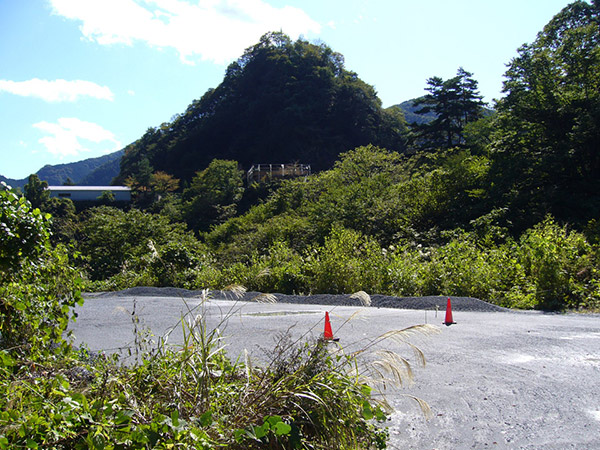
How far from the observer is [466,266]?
11898 millimetres

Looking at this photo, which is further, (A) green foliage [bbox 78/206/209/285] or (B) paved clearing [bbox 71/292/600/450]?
(A) green foliage [bbox 78/206/209/285]

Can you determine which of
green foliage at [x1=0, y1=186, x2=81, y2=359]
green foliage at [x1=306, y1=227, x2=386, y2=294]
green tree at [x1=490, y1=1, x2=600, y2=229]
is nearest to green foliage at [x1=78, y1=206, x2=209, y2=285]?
green foliage at [x1=306, y1=227, x2=386, y2=294]

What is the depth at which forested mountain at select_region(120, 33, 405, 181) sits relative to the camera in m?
73.9

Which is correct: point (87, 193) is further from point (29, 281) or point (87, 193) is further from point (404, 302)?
point (29, 281)

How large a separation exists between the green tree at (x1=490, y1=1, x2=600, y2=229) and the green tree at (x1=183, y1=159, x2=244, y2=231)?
3352 centimetres

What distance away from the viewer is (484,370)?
17.7 feet

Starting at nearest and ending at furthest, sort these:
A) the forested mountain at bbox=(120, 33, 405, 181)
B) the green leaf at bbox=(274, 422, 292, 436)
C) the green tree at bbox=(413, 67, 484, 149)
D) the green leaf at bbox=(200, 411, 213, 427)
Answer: the green leaf at bbox=(200, 411, 213, 427), the green leaf at bbox=(274, 422, 292, 436), the green tree at bbox=(413, 67, 484, 149), the forested mountain at bbox=(120, 33, 405, 181)

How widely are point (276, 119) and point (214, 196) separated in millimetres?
29839

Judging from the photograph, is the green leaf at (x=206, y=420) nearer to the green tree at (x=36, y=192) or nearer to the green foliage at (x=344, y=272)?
the green foliage at (x=344, y=272)

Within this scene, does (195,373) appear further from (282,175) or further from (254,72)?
(254,72)

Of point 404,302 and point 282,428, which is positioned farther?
point 404,302

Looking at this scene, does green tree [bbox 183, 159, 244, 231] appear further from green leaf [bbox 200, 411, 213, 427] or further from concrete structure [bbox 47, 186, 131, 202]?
green leaf [bbox 200, 411, 213, 427]

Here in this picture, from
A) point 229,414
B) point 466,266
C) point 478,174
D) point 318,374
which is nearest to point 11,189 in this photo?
point 229,414

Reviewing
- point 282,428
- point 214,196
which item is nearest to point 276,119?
point 214,196
